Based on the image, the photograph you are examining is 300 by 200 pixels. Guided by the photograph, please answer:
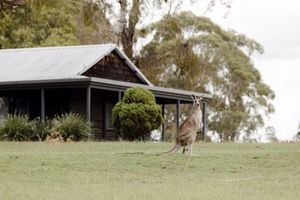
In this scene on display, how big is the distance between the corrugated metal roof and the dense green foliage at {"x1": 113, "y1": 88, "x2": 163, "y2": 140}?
7.53ft

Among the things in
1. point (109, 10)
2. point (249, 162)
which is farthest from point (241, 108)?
point (249, 162)

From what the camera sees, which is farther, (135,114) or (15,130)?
(135,114)

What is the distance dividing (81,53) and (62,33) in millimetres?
15774

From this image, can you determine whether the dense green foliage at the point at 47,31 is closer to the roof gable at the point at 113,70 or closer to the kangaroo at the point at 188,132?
the roof gable at the point at 113,70

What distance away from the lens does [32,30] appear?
172ft

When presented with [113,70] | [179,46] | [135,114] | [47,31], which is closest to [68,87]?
[135,114]

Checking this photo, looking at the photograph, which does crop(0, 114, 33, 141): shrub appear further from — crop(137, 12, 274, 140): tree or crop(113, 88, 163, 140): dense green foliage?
crop(137, 12, 274, 140): tree

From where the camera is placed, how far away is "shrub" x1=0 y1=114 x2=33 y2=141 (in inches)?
1227

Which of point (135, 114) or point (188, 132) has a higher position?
point (135, 114)

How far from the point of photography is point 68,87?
33500 millimetres

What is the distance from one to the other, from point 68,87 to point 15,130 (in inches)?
125

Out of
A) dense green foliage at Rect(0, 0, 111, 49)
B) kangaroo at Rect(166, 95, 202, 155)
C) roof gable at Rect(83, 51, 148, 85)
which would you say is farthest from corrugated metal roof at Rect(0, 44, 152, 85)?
kangaroo at Rect(166, 95, 202, 155)

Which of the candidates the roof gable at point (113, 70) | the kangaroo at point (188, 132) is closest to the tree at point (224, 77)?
the roof gable at point (113, 70)

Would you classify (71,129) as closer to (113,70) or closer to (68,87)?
(68,87)
